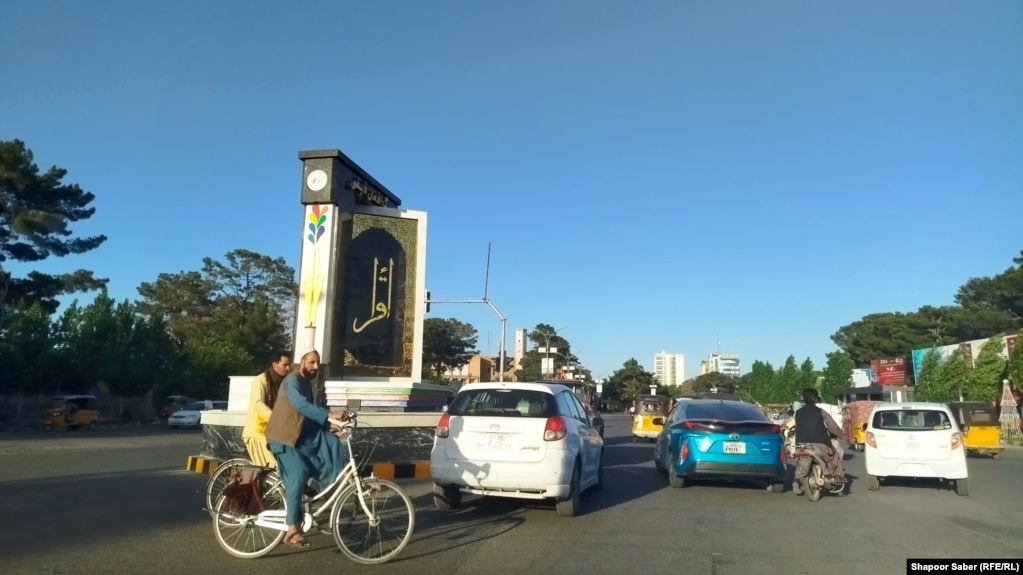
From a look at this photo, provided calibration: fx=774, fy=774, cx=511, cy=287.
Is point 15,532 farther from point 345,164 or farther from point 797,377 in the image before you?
point 797,377

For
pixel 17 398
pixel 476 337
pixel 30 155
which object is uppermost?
pixel 30 155

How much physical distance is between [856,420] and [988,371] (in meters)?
15.9

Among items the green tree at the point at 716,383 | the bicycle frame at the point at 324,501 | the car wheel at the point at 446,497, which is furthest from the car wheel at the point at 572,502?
the green tree at the point at 716,383

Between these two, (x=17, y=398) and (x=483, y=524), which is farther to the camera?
(x=17, y=398)

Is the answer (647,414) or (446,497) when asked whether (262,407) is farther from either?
(647,414)

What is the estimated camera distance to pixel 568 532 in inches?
330

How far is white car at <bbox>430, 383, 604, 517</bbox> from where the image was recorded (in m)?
8.77

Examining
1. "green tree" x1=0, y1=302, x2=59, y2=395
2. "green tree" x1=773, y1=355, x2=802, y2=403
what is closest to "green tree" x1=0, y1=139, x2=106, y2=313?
"green tree" x1=0, y1=302, x2=59, y2=395

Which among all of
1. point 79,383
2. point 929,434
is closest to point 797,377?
point 79,383

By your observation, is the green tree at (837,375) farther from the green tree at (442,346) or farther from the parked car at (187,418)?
the parked car at (187,418)

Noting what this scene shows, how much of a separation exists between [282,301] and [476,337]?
1841 centimetres

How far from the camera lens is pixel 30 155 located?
3431 cm

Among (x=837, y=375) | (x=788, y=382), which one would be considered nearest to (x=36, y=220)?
(x=837, y=375)

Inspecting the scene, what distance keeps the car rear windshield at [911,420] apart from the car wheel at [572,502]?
6.87 metres
